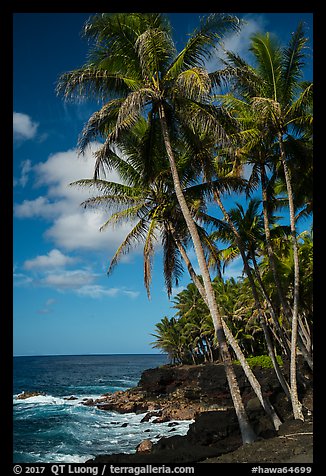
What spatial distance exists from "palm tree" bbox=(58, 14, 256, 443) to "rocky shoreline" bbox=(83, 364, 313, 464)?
236 centimetres

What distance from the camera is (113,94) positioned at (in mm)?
12383

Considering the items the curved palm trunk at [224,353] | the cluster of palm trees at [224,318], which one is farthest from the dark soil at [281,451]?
the cluster of palm trees at [224,318]

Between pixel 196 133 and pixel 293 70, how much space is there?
3935 millimetres

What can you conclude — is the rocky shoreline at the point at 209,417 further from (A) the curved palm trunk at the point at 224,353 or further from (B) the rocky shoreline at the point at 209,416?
(A) the curved palm trunk at the point at 224,353

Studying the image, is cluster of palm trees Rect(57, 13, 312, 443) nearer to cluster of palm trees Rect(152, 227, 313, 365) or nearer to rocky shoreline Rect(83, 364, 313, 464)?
rocky shoreline Rect(83, 364, 313, 464)

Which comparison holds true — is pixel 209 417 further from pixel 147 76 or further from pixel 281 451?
pixel 147 76

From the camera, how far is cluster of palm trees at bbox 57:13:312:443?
1112 cm

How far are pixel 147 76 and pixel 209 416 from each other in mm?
12329

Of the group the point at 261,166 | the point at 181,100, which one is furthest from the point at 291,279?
the point at 181,100

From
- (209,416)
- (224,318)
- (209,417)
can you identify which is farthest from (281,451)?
(224,318)

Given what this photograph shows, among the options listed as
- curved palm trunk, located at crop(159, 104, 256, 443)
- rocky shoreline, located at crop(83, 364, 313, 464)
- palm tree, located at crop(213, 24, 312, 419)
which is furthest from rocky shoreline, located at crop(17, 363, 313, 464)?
palm tree, located at crop(213, 24, 312, 419)

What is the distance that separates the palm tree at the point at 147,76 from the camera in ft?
36.1
